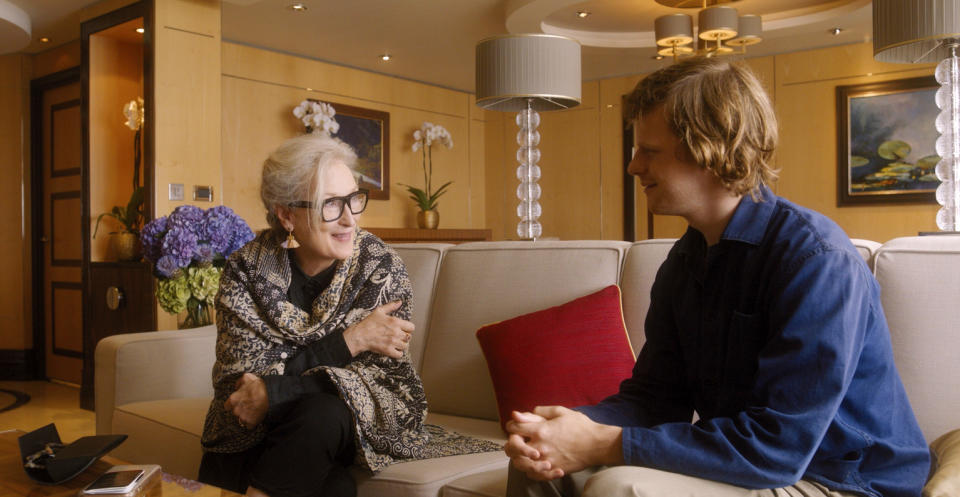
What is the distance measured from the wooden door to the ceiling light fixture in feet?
13.6

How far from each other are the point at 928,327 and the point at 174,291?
224 cm

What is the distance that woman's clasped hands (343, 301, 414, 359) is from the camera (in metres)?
1.89

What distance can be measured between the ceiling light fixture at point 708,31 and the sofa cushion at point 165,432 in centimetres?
356

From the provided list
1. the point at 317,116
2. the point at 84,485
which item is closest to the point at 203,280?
the point at 84,485

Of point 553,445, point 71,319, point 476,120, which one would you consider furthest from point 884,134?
point 71,319

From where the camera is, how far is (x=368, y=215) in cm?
709

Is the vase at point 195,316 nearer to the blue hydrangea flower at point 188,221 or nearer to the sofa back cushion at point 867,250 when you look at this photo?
the blue hydrangea flower at point 188,221

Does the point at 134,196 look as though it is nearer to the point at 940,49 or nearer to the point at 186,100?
the point at 186,100

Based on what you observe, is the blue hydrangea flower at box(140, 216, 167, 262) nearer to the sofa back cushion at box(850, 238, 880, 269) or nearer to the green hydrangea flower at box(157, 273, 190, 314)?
the green hydrangea flower at box(157, 273, 190, 314)

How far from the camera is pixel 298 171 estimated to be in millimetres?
1943

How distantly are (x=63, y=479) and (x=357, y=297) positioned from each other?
2.46 feet

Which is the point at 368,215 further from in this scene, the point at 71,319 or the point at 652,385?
the point at 652,385

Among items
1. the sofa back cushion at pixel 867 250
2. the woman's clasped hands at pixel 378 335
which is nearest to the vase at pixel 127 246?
the woman's clasped hands at pixel 378 335

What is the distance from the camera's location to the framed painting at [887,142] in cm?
Result: 589
